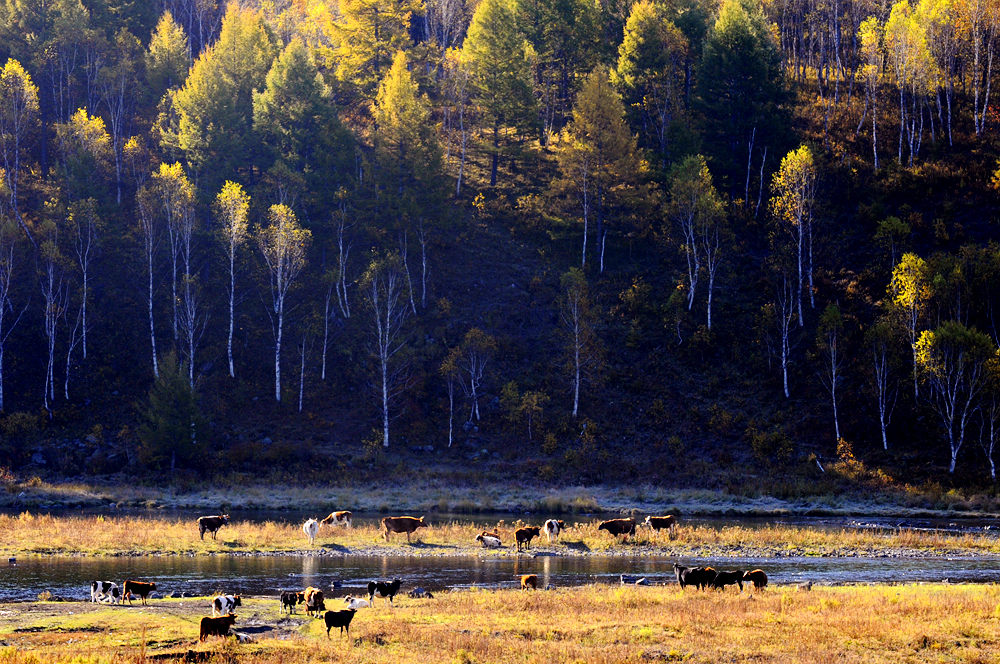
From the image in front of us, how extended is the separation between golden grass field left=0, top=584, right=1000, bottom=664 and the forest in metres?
32.8

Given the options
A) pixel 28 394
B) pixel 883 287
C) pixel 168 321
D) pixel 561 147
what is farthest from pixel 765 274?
pixel 28 394

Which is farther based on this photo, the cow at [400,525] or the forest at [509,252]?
the forest at [509,252]

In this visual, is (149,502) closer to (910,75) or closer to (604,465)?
(604,465)

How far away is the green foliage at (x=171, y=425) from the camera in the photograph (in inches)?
2173

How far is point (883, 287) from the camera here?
67.4 m

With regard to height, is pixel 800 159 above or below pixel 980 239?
above

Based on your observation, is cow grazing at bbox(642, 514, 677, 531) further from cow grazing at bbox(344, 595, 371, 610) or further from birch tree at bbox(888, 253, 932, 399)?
birch tree at bbox(888, 253, 932, 399)

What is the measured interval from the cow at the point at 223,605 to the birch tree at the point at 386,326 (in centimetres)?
3930

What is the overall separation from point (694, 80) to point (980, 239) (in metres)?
33.2

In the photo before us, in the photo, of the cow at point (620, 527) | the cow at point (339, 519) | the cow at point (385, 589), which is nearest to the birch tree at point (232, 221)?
the cow at point (339, 519)

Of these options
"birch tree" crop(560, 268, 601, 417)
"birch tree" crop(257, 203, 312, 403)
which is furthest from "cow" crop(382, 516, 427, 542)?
"birch tree" crop(257, 203, 312, 403)

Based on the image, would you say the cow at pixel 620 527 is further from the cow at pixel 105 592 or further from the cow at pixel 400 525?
the cow at pixel 105 592

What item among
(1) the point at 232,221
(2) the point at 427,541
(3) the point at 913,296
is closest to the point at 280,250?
(1) the point at 232,221

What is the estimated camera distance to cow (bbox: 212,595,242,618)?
21406 mm
